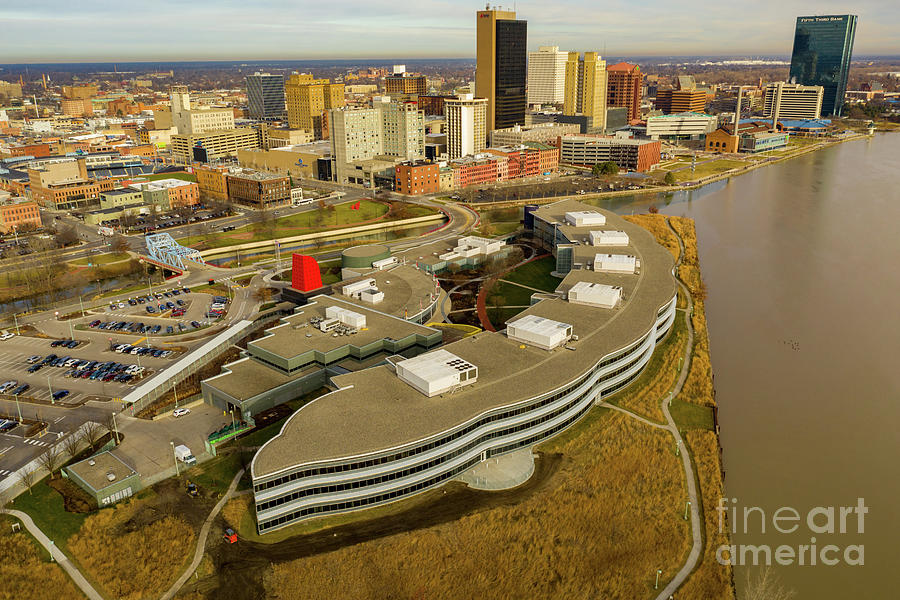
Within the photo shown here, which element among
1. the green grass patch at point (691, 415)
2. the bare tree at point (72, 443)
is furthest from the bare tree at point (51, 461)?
the green grass patch at point (691, 415)

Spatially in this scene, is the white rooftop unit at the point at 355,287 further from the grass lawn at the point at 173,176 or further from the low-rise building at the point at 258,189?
the grass lawn at the point at 173,176

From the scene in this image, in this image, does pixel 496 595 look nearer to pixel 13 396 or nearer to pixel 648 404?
pixel 648 404

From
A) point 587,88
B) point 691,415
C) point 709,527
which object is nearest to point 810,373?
point 691,415

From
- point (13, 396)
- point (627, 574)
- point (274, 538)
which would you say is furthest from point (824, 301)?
point (13, 396)

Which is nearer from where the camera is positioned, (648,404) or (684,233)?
(648,404)

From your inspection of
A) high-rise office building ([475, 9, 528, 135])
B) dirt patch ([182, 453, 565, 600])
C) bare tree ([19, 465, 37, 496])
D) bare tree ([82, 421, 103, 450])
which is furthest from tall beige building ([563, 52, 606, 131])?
bare tree ([19, 465, 37, 496])

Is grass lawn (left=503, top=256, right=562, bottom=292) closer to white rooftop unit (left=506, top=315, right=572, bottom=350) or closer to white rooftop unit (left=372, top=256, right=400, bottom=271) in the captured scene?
white rooftop unit (left=372, top=256, right=400, bottom=271)
